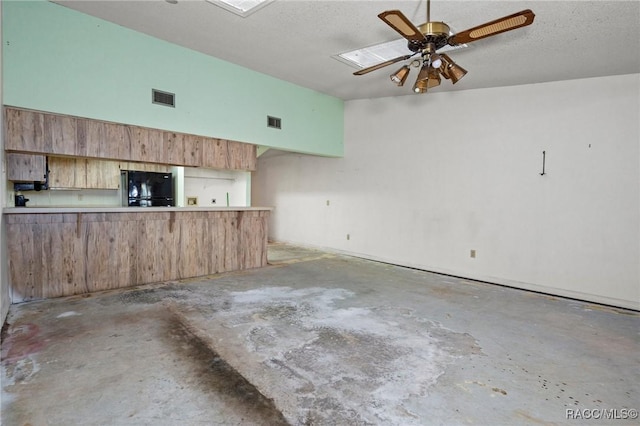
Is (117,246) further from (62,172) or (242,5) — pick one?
(242,5)

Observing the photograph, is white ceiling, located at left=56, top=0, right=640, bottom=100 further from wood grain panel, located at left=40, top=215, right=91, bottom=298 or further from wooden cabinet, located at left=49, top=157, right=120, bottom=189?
wooden cabinet, located at left=49, top=157, right=120, bottom=189

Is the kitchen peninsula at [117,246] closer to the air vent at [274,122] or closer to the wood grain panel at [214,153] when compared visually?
the wood grain panel at [214,153]

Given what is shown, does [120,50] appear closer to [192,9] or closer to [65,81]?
[65,81]

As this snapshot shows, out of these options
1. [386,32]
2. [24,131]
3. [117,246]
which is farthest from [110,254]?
[386,32]

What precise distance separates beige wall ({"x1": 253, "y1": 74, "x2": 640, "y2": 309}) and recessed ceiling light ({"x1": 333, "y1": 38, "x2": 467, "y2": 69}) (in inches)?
67.2

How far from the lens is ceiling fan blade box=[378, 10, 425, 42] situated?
2.13 m

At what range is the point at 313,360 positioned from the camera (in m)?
2.36

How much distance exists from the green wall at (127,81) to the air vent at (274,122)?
0.09 meters

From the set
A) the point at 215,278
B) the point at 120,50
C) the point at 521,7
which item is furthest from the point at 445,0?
the point at 215,278

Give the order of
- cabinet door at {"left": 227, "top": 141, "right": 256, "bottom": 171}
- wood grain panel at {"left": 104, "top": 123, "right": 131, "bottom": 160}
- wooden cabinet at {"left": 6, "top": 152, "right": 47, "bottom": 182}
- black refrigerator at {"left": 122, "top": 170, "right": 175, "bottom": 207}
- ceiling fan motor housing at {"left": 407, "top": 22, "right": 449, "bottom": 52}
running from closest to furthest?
ceiling fan motor housing at {"left": 407, "top": 22, "right": 449, "bottom": 52}, wood grain panel at {"left": 104, "top": 123, "right": 131, "bottom": 160}, wooden cabinet at {"left": 6, "top": 152, "right": 47, "bottom": 182}, cabinet door at {"left": 227, "top": 141, "right": 256, "bottom": 171}, black refrigerator at {"left": 122, "top": 170, "right": 175, "bottom": 207}

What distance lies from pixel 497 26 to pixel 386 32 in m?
1.46

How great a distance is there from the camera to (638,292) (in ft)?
12.5

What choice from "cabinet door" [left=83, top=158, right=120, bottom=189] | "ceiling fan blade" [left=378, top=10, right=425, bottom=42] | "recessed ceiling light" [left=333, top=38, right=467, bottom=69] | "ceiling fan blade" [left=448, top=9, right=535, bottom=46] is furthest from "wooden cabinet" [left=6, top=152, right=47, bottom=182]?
"ceiling fan blade" [left=448, top=9, right=535, bottom=46]

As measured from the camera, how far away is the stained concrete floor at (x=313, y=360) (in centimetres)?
181
